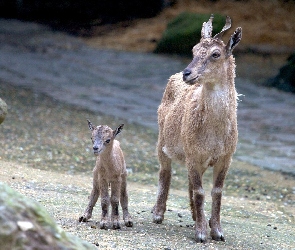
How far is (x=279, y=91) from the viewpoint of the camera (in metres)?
18.6

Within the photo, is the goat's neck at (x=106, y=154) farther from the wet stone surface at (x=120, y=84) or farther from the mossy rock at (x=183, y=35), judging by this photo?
the mossy rock at (x=183, y=35)

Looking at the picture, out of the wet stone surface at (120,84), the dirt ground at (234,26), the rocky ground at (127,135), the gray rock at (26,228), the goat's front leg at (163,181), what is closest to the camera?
the gray rock at (26,228)

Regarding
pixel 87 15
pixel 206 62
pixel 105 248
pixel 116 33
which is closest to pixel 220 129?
pixel 206 62

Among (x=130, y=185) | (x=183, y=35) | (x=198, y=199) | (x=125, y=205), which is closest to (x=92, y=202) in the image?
(x=125, y=205)

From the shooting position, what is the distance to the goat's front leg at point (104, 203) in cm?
672

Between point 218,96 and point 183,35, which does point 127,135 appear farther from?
point 183,35

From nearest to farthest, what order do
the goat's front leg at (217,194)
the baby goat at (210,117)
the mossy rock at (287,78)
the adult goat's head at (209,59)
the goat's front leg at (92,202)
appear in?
the adult goat's head at (209,59) < the baby goat at (210,117) < the goat's front leg at (92,202) < the goat's front leg at (217,194) < the mossy rock at (287,78)

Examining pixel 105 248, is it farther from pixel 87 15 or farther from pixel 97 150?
pixel 87 15

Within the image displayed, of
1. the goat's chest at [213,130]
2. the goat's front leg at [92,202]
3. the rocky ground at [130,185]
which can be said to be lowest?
the rocky ground at [130,185]

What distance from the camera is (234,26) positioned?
2403 centimetres

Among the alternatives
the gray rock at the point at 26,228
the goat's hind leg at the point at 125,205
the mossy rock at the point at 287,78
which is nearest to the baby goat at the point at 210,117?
the goat's hind leg at the point at 125,205

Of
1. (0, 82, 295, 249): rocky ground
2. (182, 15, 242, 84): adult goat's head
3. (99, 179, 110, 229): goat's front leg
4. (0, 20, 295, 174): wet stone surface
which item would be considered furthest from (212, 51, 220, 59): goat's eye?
(0, 20, 295, 174): wet stone surface

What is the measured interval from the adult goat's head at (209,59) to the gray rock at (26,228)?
104 inches

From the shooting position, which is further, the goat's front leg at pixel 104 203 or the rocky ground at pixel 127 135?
the rocky ground at pixel 127 135
